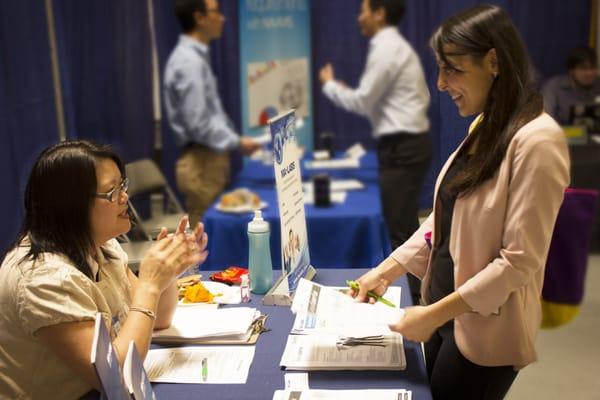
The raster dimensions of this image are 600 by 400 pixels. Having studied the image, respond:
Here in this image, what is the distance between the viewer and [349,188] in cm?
336

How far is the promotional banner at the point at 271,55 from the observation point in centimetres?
495

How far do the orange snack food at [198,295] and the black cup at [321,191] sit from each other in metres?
1.30

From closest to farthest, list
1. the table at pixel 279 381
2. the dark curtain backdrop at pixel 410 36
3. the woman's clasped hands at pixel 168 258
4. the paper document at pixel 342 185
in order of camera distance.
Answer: the table at pixel 279 381 < the woman's clasped hands at pixel 168 258 < the paper document at pixel 342 185 < the dark curtain backdrop at pixel 410 36

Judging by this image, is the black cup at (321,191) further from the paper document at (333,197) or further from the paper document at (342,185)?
the paper document at (342,185)

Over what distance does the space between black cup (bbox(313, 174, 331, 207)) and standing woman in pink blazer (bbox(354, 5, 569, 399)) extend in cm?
160

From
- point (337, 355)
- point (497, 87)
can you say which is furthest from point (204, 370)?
point (497, 87)

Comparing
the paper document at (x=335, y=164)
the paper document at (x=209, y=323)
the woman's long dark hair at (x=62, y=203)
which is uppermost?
the woman's long dark hair at (x=62, y=203)

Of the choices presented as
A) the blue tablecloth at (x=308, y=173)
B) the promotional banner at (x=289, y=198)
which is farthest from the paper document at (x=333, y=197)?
the promotional banner at (x=289, y=198)

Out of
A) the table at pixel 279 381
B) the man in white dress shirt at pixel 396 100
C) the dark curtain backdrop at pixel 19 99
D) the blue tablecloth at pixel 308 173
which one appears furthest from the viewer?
the blue tablecloth at pixel 308 173

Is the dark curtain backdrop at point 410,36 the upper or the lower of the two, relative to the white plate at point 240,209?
upper

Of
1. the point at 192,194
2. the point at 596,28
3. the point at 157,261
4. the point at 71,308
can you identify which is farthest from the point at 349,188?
the point at 596,28

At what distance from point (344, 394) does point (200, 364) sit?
0.33 meters

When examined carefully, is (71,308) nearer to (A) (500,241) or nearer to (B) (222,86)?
(A) (500,241)

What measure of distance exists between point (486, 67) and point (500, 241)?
33 cm
